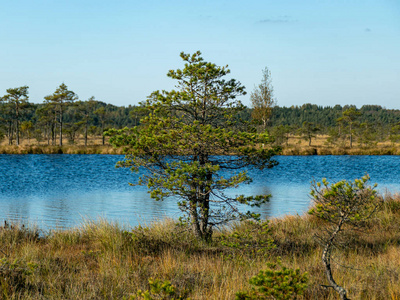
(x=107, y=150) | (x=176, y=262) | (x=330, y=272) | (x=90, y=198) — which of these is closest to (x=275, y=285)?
(x=330, y=272)

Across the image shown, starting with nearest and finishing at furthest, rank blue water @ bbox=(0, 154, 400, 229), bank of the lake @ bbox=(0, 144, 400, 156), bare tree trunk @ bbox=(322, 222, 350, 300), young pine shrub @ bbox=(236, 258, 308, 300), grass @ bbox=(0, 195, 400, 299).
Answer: young pine shrub @ bbox=(236, 258, 308, 300) < bare tree trunk @ bbox=(322, 222, 350, 300) < grass @ bbox=(0, 195, 400, 299) < blue water @ bbox=(0, 154, 400, 229) < bank of the lake @ bbox=(0, 144, 400, 156)

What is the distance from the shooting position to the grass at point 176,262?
4570 millimetres

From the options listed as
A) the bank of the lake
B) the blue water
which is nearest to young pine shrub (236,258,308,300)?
the blue water

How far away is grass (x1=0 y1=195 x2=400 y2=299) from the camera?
4.57 metres

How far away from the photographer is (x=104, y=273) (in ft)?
17.0

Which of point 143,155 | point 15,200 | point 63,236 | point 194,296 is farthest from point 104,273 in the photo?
point 15,200

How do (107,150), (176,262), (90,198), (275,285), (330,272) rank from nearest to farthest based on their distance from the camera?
(275,285) → (330,272) → (176,262) → (90,198) → (107,150)

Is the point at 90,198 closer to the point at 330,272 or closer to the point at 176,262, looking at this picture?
the point at 176,262

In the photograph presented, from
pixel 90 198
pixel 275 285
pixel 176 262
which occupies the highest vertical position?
pixel 275 285

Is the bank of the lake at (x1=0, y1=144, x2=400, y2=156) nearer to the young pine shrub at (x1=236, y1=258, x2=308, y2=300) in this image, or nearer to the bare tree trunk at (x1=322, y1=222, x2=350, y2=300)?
the bare tree trunk at (x1=322, y1=222, x2=350, y2=300)

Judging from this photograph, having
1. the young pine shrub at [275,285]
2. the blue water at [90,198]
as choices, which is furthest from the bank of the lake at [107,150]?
the young pine shrub at [275,285]

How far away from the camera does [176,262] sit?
600cm

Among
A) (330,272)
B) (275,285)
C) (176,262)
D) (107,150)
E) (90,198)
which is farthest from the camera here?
(107,150)

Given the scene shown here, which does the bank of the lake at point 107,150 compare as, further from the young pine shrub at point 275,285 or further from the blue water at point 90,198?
the young pine shrub at point 275,285
